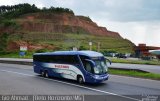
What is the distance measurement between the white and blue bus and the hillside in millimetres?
Answer: 71889

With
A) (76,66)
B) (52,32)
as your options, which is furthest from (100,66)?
(52,32)

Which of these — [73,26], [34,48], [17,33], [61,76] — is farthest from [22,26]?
[61,76]

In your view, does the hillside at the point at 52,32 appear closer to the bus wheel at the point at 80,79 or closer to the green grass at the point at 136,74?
the green grass at the point at 136,74

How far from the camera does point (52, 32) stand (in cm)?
→ 13825

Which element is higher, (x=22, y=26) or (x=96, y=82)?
(x=22, y=26)

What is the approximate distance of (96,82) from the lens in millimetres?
23703

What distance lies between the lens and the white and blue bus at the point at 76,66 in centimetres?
2384

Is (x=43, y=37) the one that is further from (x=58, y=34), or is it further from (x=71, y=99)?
(x=71, y=99)

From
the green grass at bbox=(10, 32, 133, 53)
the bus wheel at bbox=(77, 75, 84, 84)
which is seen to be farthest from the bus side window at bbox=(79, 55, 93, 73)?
the green grass at bbox=(10, 32, 133, 53)

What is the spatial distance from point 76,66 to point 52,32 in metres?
113

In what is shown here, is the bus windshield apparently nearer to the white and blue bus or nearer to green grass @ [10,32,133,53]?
the white and blue bus

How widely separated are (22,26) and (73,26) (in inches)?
909

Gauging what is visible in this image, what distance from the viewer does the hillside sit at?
11019cm

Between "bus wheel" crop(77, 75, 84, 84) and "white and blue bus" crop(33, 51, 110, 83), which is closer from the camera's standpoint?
"white and blue bus" crop(33, 51, 110, 83)
